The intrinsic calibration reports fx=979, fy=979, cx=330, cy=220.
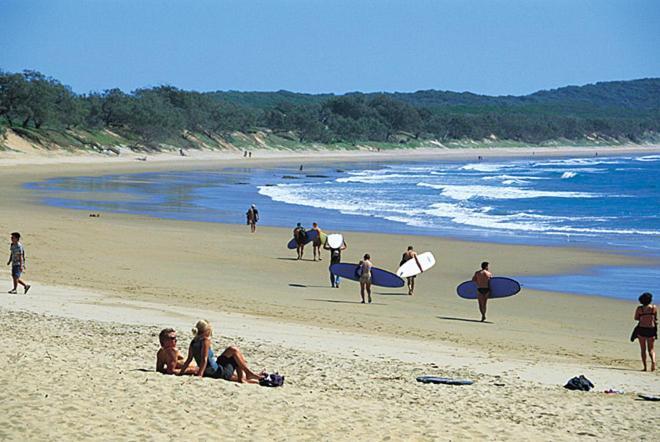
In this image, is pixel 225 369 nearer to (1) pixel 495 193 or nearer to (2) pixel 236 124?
(1) pixel 495 193

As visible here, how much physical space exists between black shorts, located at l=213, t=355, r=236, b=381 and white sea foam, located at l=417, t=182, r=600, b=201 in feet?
122

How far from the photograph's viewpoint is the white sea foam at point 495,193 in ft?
164

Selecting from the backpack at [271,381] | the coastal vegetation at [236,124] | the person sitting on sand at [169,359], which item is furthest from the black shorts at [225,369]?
the coastal vegetation at [236,124]

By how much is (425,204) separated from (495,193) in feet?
30.7

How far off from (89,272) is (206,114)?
280 feet

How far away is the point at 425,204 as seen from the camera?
4406 centimetres

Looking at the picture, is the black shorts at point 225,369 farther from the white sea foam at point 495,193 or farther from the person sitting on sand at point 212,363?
the white sea foam at point 495,193

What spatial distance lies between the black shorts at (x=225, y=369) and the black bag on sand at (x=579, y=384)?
4.01 meters

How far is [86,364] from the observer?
36.1 ft

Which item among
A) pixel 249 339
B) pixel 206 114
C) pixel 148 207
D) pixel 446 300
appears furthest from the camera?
pixel 206 114

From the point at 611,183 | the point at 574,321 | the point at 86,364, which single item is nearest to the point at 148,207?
the point at 574,321

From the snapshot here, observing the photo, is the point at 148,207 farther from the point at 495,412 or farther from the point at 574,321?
the point at 495,412

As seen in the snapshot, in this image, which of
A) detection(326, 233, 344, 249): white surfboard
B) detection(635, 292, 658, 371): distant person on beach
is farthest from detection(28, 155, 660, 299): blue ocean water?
detection(635, 292, 658, 371): distant person on beach

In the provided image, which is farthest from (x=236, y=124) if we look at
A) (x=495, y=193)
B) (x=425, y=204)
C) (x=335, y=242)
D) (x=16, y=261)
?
(x=16, y=261)
